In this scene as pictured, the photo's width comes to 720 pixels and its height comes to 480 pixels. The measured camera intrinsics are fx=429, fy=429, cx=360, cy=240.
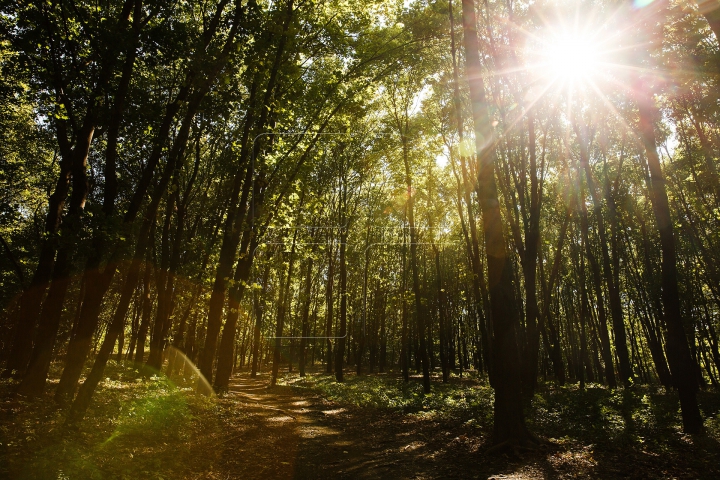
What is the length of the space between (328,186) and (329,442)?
59.3 feet

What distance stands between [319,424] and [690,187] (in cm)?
2147

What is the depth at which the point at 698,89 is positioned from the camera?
14109 mm

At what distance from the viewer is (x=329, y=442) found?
34.7ft

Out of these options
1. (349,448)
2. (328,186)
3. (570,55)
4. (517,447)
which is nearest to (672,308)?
(517,447)

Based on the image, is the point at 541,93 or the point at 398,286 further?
the point at 398,286

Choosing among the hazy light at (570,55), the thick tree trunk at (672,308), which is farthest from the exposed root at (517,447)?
the hazy light at (570,55)

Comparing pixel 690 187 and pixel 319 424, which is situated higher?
pixel 690 187

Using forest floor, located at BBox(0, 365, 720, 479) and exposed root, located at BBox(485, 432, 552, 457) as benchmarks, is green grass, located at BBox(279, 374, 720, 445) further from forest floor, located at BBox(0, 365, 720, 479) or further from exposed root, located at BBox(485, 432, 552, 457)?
exposed root, located at BBox(485, 432, 552, 457)

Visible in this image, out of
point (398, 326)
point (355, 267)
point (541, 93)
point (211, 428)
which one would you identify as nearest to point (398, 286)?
point (355, 267)

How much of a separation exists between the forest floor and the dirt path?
33 mm

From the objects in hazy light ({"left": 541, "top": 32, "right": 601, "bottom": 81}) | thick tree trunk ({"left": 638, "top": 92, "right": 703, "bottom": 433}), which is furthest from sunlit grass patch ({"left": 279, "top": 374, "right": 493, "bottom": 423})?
hazy light ({"left": 541, "top": 32, "right": 601, "bottom": 81})

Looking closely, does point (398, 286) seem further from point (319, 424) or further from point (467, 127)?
point (319, 424)

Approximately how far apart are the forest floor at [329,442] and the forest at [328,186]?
3.2 inches

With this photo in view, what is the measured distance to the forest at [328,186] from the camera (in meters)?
8.52
